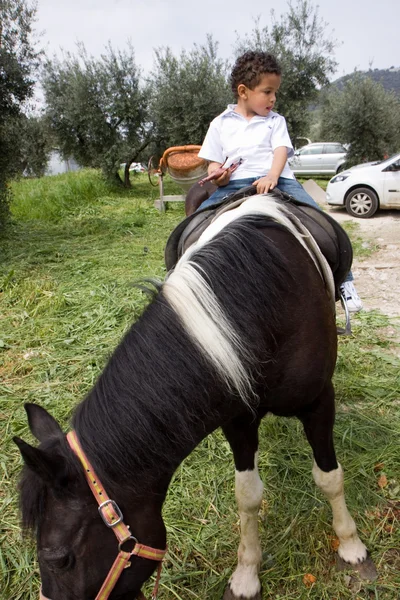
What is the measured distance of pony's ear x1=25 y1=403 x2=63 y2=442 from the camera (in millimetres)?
1273

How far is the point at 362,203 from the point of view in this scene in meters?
9.61

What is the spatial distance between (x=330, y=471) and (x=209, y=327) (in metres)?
1.17

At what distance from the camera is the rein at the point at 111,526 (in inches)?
44.3

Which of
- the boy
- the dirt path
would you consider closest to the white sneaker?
the boy

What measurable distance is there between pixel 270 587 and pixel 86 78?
59.4 ft

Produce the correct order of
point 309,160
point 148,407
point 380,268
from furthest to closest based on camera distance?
point 309,160
point 380,268
point 148,407

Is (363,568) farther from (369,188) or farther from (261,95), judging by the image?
(369,188)

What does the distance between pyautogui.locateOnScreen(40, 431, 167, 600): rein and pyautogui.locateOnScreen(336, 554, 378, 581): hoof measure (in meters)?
1.31

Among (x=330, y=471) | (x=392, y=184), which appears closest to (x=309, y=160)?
(x=392, y=184)

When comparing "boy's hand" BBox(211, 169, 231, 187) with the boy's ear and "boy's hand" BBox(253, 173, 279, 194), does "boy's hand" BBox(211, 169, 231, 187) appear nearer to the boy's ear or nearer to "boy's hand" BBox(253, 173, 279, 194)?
"boy's hand" BBox(253, 173, 279, 194)

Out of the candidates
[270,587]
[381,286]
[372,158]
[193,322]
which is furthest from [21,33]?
[372,158]

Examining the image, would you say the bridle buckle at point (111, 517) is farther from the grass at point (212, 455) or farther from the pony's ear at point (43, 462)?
the grass at point (212, 455)

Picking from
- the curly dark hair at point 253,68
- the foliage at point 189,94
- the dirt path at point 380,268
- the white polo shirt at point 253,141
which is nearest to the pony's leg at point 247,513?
the white polo shirt at point 253,141

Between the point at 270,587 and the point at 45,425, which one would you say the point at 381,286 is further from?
the point at 45,425
